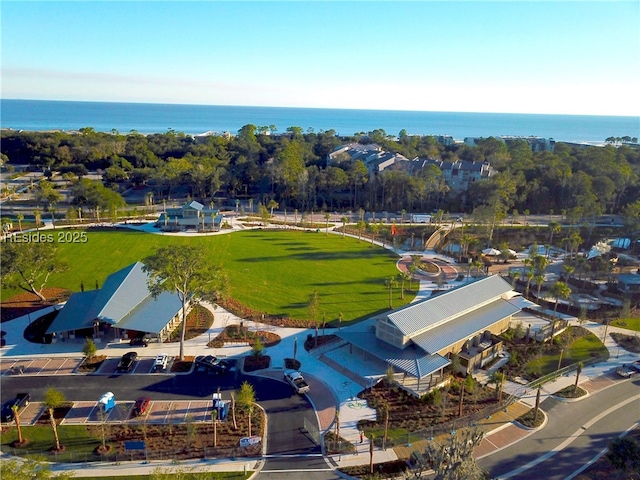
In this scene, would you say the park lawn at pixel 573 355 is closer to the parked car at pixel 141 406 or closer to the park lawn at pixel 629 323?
the park lawn at pixel 629 323

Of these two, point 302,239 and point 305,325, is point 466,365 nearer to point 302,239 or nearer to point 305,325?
point 305,325

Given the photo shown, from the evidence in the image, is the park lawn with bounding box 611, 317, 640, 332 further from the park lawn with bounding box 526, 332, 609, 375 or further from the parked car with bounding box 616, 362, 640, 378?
the parked car with bounding box 616, 362, 640, 378

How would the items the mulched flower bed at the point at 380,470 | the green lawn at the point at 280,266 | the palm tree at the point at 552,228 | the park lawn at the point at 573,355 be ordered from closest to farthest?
the mulched flower bed at the point at 380,470
the park lawn at the point at 573,355
the green lawn at the point at 280,266
the palm tree at the point at 552,228

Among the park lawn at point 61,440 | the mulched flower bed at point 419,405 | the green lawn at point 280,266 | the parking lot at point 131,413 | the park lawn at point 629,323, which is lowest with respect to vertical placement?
the park lawn at point 61,440

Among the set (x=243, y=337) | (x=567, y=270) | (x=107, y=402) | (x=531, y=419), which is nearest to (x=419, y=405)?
(x=531, y=419)

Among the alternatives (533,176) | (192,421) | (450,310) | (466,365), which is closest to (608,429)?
(466,365)

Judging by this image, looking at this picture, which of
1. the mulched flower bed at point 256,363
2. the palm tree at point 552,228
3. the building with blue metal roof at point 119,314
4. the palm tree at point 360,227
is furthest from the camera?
the palm tree at point 360,227

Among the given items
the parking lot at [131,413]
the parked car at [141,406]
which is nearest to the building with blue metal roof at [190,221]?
the parking lot at [131,413]

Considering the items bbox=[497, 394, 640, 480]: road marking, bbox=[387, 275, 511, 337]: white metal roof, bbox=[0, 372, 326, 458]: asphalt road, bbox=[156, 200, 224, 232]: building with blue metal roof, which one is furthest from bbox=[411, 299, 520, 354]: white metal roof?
bbox=[156, 200, 224, 232]: building with blue metal roof
